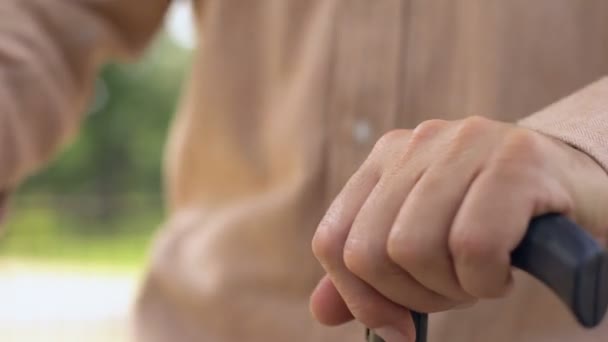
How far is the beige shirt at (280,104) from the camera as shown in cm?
53

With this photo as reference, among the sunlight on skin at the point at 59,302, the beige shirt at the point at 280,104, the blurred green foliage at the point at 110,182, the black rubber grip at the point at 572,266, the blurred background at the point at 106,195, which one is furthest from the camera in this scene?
the blurred green foliage at the point at 110,182

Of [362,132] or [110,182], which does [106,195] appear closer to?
[110,182]

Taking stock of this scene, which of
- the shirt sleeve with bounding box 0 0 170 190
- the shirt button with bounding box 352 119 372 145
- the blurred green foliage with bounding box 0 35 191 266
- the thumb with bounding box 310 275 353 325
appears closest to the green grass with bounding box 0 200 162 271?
the blurred green foliage with bounding box 0 35 191 266

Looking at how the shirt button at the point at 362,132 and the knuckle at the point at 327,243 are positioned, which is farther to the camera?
the shirt button at the point at 362,132

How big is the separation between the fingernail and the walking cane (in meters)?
0.07

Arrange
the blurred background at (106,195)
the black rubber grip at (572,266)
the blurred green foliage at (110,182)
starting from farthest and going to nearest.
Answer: the blurred green foliage at (110,182), the blurred background at (106,195), the black rubber grip at (572,266)

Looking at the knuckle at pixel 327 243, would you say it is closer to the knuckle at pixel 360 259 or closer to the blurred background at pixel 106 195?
the knuckle at pixel 360 259

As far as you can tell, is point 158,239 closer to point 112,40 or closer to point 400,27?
point 112,40

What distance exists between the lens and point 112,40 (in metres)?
0.71

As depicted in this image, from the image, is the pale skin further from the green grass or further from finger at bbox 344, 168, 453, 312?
the green grass

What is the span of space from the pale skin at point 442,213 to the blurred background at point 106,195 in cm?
230

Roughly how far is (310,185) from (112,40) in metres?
0.23

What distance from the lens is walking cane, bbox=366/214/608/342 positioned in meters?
0.25

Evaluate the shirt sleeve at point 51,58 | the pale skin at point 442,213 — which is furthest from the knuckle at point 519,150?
the shirt sleeve at point 51,58
